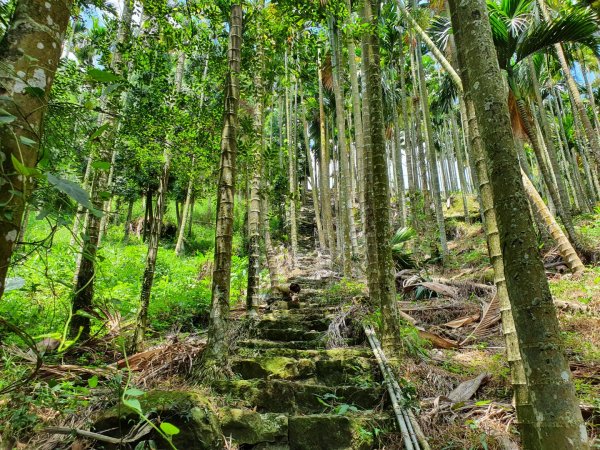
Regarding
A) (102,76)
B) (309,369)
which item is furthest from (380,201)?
(102,76)

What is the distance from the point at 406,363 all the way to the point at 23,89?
3.53 m

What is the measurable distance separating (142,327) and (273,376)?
4.78 ft

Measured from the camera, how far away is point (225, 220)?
341 centimetres

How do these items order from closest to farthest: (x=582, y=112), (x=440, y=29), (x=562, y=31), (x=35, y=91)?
(x=35, y=91)
(x=562, y=31)
(x=582, y=112)
(x=440, y=29)

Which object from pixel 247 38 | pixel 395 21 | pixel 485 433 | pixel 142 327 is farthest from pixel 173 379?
pixel 395 21

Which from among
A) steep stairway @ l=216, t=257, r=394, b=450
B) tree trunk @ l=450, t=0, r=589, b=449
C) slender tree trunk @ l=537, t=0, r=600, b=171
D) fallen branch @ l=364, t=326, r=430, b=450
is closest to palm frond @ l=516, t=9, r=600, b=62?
slender tree trunk @ l=537, t=0, r=600, b=171

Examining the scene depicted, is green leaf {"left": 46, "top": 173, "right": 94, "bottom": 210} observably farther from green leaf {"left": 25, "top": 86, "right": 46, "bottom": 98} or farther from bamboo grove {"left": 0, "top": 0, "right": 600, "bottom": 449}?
green leaf {"left": 25, "top": 86, "right": 46, "bottom": 98}

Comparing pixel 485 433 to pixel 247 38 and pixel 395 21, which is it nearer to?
pixel 247 38

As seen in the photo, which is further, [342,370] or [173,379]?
[342,370]

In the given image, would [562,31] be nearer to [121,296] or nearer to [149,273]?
[149,273]

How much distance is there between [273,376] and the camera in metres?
3.46

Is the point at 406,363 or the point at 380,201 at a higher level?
the point at 380,201

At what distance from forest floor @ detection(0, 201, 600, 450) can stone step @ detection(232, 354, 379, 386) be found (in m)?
0.40

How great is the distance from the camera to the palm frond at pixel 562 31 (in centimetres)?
611
